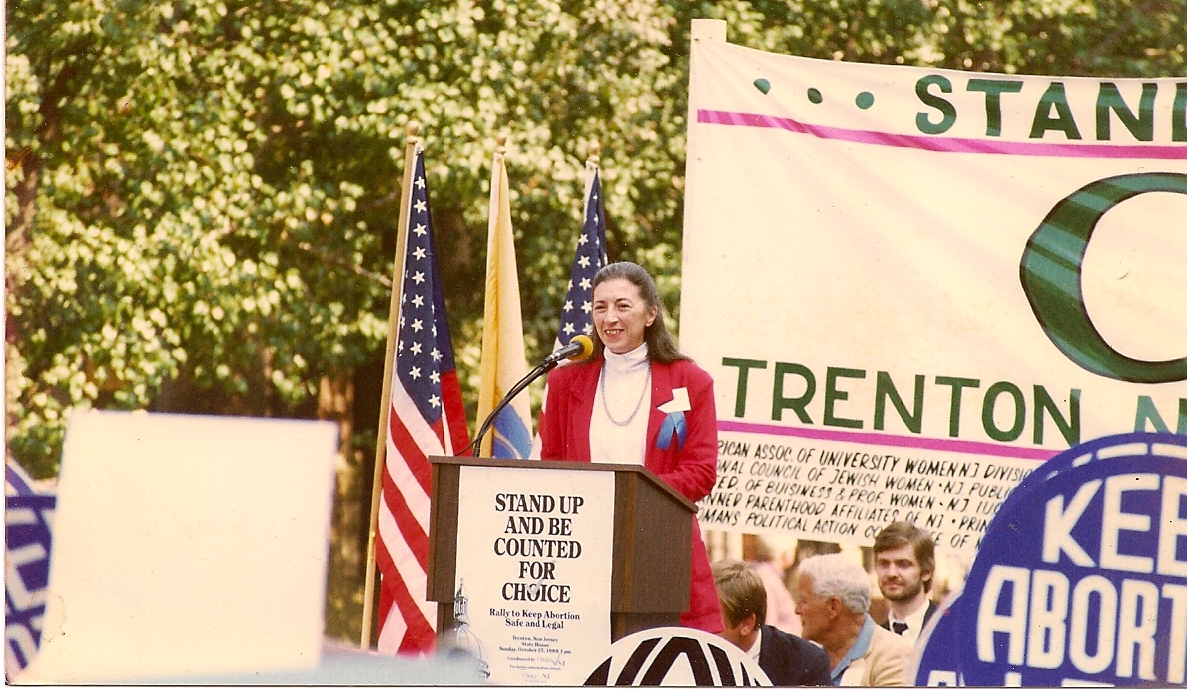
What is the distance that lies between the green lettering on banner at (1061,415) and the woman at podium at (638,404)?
4.46 ft

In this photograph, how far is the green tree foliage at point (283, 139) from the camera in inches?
246

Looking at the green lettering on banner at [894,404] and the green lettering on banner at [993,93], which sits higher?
the green lettering on banner at [993,93]

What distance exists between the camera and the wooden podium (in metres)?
3.37

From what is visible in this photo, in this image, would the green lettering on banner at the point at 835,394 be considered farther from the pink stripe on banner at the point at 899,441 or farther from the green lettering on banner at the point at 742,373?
the green lettering on banner at the point at 742,373

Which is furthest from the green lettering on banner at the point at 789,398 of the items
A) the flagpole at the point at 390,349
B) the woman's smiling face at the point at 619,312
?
the flagpole at the point at 390,349

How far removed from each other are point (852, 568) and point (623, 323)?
1495 millimetres

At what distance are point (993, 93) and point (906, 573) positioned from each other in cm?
164

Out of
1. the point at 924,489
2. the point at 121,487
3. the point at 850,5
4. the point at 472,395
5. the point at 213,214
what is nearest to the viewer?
the point at 924,489

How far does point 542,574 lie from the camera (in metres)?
3.39

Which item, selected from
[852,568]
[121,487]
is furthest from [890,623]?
[121,487]

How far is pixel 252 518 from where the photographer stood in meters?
5.28

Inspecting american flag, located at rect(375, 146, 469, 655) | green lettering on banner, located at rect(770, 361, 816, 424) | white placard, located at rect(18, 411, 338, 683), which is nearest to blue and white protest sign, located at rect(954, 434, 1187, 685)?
green lettering on banner, located at rect(770, 361, 816, 424)

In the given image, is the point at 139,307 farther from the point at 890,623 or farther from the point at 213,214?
the point at 890,623

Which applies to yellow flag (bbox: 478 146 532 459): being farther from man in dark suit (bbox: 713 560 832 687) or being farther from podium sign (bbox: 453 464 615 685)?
podium sign (bbox: 453 464 615 685)
